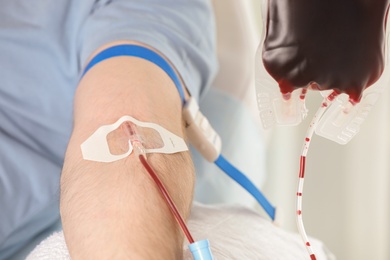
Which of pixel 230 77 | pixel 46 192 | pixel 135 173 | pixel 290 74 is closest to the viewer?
pixel 290 74

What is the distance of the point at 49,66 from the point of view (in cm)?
93

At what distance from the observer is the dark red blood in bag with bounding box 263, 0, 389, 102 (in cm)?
51

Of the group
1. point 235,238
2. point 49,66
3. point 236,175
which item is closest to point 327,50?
point 235,238

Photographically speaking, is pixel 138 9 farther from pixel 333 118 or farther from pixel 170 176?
pixel 333 118

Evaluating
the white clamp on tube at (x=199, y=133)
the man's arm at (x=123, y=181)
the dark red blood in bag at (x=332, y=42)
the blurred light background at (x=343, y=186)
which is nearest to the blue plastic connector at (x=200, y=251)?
the man's arm at (x=123, y=181)

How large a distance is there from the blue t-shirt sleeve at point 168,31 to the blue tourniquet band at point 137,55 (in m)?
0.02

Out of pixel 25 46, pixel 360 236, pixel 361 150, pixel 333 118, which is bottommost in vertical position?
pixel 360 236

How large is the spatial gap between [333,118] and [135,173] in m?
0.21

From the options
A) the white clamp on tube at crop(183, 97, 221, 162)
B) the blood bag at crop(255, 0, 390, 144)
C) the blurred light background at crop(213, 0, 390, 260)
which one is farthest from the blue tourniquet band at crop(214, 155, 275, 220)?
the blurred light background at crop(213, 0, 390, 260)

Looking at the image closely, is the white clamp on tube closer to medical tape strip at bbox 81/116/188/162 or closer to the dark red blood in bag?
medical tape strip at bbox 81/116/188/162

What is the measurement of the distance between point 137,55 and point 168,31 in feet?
0.33

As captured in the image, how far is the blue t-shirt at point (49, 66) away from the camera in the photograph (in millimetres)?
866

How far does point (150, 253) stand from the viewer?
22.6 inches

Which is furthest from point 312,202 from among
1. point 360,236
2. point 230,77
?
point 230,77
